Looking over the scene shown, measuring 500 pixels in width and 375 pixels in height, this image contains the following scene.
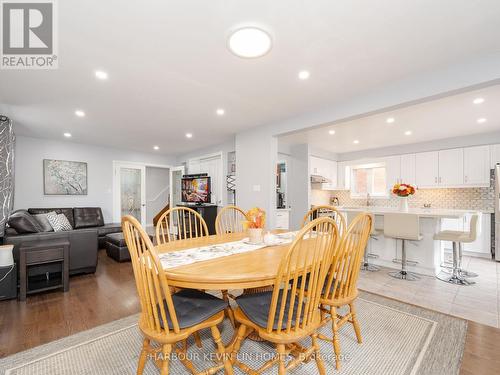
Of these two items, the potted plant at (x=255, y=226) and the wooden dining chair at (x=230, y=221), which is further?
the wooden dining chair at (x=230, y=221)

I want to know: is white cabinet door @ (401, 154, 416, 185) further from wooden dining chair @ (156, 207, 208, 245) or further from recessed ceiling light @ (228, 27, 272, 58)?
recessed ceiling light @ (228, 27, 272, 58)

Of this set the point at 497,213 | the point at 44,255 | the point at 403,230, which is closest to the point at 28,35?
the point at 44,255

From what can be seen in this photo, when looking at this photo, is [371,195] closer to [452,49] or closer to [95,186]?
[452,49]

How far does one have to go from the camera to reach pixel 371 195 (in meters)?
6.24

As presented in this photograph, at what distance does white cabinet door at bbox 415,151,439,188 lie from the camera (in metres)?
5.14

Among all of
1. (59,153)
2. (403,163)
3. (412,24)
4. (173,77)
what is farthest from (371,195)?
(59,153)

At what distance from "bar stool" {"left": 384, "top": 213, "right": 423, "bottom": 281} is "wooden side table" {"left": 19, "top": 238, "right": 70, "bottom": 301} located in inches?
163

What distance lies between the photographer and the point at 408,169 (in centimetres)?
551

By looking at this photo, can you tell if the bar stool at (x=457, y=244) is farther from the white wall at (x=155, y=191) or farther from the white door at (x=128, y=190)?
the white wall at (x=155, y=191)

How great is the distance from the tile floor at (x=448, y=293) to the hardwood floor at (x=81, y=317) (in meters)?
0.29

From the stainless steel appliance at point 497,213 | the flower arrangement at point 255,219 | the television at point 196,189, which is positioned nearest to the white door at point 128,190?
the television at point 196,189

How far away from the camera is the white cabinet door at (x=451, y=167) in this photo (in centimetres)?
484

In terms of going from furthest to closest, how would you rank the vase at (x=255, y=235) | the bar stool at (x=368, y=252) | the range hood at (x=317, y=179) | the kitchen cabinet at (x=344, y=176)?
the kitchen cabinet at (x=344, y=176), the range hood at (x=317, y=179), the bar stool at (x=368, y=252), the vase at (x=255, y=235)

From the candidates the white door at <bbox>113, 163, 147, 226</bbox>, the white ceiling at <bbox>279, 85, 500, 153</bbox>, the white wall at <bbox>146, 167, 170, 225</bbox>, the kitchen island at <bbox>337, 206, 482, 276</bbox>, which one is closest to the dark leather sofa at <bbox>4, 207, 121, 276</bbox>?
the white door at <bbox>113, 163, 147, 226</bbox>
